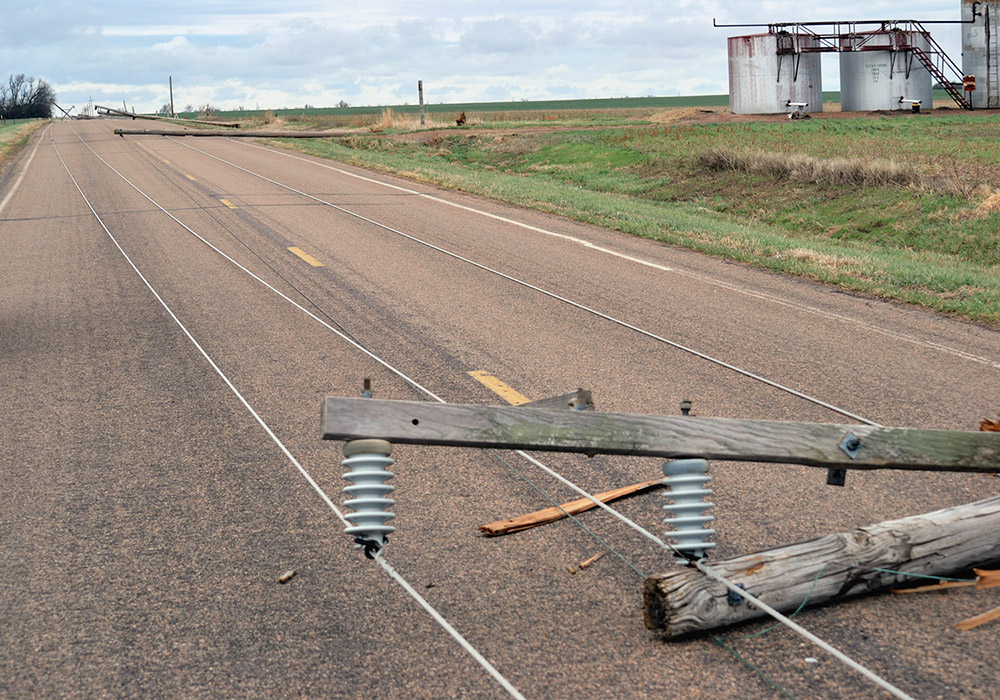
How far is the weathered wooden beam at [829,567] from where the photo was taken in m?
3.67

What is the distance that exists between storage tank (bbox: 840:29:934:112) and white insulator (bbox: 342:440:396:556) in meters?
54.5

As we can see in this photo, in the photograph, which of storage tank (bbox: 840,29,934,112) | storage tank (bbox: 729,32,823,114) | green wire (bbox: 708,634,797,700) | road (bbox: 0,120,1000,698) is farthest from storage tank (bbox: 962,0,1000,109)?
green wire (bbox: 708,634,797,700)

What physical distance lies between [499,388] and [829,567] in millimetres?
3671

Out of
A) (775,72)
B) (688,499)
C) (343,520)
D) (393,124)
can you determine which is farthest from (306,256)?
(775,72)

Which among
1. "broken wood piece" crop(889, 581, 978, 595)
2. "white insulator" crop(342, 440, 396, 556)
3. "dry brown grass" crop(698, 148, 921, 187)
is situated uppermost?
"dry brown grass" crop(698, 148, 921, 187)

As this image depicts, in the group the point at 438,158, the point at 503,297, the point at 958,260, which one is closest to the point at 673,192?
the point at 958,260

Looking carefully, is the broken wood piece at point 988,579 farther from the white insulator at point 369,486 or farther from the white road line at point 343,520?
the white insulator at point 369,486

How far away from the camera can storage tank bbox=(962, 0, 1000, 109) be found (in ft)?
166

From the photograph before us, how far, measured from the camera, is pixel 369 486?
11.2 feet

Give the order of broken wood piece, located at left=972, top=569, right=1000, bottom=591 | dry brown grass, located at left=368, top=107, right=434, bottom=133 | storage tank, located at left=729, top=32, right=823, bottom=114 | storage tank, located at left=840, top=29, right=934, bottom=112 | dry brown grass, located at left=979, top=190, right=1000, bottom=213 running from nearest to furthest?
broken wood piece, located at left=972, top=569, right=1000, bottom=591 → dry brown grass, located at left=979, top=190, right=1000, bottom=213 → dry brown grass, located at left=368, top=107, right=434, bottom=133 → storage tank, located at left=840, top=29, right=934, bottom=112 → storage tank, located at left=729, top=32, right=823, bottom=114

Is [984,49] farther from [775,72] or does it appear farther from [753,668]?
[753,668]

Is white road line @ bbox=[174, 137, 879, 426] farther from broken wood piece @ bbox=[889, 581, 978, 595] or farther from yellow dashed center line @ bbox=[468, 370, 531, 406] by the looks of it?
broken wood piece @ bbox=[889, 581, 978, 595]

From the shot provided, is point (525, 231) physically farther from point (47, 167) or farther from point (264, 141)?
point (264, 141)

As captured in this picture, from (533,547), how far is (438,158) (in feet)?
107
